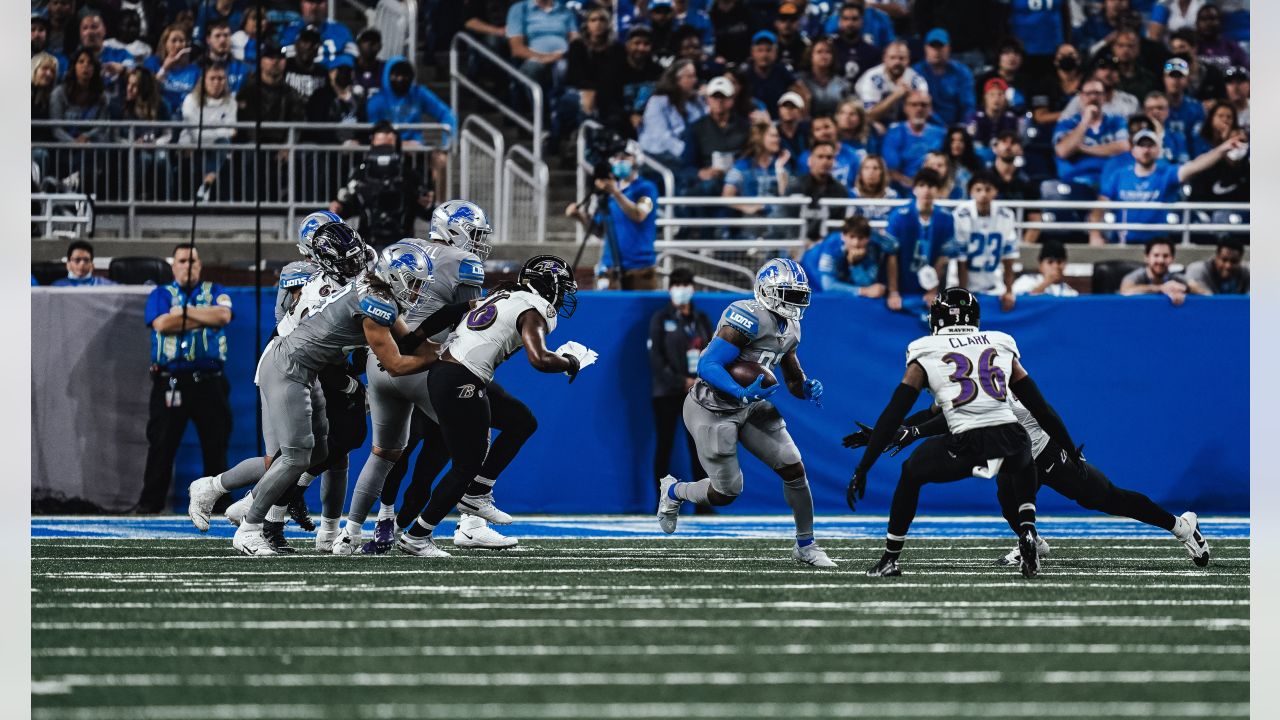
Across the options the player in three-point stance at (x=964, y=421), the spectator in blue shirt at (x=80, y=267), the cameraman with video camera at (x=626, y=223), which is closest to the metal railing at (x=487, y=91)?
the cameraman with video camera at (x=626, y=223)

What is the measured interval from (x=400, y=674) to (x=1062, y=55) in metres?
13.5

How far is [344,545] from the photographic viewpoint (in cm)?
907

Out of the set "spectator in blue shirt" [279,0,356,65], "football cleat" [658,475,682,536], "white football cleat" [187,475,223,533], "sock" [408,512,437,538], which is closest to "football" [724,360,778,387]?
"football cleat" [658,475,682,536]

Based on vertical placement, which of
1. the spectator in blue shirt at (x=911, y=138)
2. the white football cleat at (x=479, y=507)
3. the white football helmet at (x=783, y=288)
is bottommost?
the white football cleat at (x=479, y=507)

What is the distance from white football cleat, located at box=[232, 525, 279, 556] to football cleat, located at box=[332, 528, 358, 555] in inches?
12.6

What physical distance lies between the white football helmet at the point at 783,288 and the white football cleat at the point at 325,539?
2519 millimetres

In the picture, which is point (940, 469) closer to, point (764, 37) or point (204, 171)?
point (204, 171)

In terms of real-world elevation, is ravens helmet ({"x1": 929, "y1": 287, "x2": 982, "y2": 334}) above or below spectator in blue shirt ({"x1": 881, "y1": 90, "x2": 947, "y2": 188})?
below

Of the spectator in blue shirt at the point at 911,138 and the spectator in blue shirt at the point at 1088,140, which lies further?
the spectator in blue shirt at the point at 1088,140

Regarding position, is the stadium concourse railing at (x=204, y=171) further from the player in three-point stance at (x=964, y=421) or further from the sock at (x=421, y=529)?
the player in three-point stance at (x=964, y=421)

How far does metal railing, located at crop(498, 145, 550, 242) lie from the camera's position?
14.9 metres

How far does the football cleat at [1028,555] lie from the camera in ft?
26.5

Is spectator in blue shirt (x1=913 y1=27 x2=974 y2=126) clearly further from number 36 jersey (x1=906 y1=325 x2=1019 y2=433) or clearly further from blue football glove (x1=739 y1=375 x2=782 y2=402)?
number 36 jersey (x1=906 y1=325 x2=1019 y2=433)

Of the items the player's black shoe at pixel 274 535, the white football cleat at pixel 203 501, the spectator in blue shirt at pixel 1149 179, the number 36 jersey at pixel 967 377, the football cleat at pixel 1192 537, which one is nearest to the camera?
the number 36 jersey at pixel 967 377
